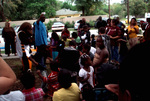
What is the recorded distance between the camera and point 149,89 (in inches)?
28.4

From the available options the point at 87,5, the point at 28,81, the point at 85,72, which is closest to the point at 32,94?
the point at 28,81

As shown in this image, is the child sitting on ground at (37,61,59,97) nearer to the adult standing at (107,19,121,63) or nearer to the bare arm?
the bare arm

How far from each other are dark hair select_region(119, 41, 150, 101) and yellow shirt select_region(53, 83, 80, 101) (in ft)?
Answer: 5.84

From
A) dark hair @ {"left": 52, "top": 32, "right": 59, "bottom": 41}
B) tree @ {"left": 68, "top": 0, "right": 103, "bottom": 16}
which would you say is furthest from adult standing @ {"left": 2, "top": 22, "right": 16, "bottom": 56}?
tree @ {"left": 68, "top": 0, "right": 103, "bottom": 16}

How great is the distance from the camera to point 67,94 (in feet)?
8.16

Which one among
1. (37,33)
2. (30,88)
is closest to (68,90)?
(30,88)

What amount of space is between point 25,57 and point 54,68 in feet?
4.70

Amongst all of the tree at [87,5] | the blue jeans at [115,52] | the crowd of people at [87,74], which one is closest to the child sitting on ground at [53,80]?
the crowd of people at [87,74]

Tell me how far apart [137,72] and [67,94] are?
74.6 inches

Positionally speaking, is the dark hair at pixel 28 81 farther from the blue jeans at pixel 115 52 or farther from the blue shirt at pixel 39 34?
the blue jeans at pixel 115 52

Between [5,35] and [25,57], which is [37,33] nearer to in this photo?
[25,57]

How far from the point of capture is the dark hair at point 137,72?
72 centimetres

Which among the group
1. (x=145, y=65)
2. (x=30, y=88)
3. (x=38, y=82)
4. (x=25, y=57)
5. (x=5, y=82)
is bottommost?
(x=38, y=82)

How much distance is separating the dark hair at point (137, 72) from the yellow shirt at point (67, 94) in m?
1.78
